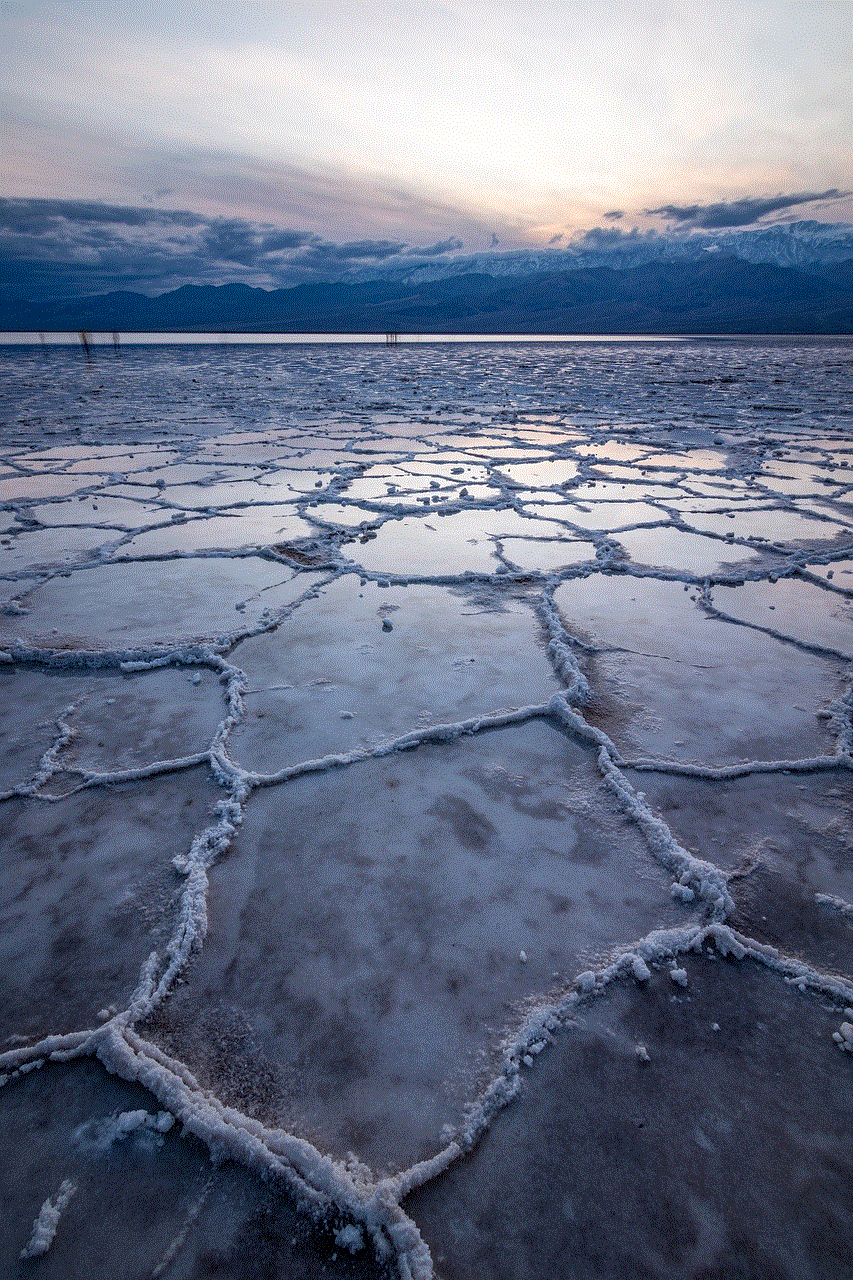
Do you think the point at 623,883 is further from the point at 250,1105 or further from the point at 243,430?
the point at 243,430

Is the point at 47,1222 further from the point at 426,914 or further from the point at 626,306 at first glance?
the point at 626,306

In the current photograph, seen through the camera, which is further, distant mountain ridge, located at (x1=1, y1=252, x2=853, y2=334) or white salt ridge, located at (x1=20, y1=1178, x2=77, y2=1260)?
distant mountain ridge, located at (x1=1, y1=252, x2=853, y2=334)

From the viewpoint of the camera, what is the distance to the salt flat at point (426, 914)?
3.63ft

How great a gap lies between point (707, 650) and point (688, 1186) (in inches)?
88.2

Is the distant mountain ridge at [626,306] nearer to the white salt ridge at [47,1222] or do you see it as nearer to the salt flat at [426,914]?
the salt flat at [426,914]

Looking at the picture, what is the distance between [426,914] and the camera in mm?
1653

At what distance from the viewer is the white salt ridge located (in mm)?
1040

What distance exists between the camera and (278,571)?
3.93 m

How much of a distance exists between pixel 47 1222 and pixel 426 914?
2.99 ft

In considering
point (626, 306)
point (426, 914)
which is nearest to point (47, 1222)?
point (426, 914)

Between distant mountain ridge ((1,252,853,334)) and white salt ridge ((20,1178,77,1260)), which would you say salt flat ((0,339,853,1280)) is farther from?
distant mountain ridge ((1,252,853,334))

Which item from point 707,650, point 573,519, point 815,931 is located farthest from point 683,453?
point 815,931

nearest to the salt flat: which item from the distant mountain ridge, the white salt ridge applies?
the white salt ridge

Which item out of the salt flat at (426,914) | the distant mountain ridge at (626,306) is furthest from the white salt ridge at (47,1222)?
the distant mountain ridge at (626,306)
